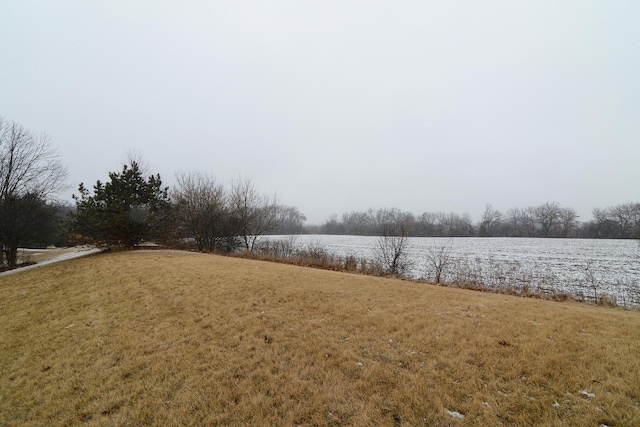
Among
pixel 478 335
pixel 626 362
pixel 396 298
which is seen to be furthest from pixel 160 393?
pixel 626 362

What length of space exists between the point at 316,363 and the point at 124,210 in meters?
19.5

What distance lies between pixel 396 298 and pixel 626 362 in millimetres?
4237

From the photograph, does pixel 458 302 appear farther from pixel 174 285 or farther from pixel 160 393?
pixel 174 285

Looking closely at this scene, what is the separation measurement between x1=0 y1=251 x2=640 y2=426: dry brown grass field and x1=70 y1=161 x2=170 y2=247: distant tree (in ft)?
39.1

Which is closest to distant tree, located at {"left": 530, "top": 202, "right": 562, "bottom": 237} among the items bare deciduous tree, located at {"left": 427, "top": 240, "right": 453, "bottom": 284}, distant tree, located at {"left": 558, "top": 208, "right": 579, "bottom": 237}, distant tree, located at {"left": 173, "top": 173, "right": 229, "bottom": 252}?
distant tree, located at {"left": 558, "top": 208, "right": 579, "bottom": 237}

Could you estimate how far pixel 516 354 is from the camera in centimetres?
390

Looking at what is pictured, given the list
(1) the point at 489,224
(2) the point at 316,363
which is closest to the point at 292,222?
(1) the point at 489,224

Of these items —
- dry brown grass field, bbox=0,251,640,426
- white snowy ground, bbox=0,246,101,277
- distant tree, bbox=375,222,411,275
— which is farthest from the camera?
distant tree, bbox=375,222,411,275

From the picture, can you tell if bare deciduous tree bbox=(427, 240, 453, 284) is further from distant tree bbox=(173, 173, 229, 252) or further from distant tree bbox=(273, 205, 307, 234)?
distant tree bbox=(273, 205, 307, 234)

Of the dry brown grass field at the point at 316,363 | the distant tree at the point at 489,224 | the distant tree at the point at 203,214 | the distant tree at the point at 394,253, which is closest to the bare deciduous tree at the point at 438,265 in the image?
the distant tree at the point at 394,253

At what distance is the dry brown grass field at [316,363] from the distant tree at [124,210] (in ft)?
39.1

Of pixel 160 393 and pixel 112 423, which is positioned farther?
pixel 160 393

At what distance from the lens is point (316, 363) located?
13.0 feet

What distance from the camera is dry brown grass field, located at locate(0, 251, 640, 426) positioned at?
2.97 meters
